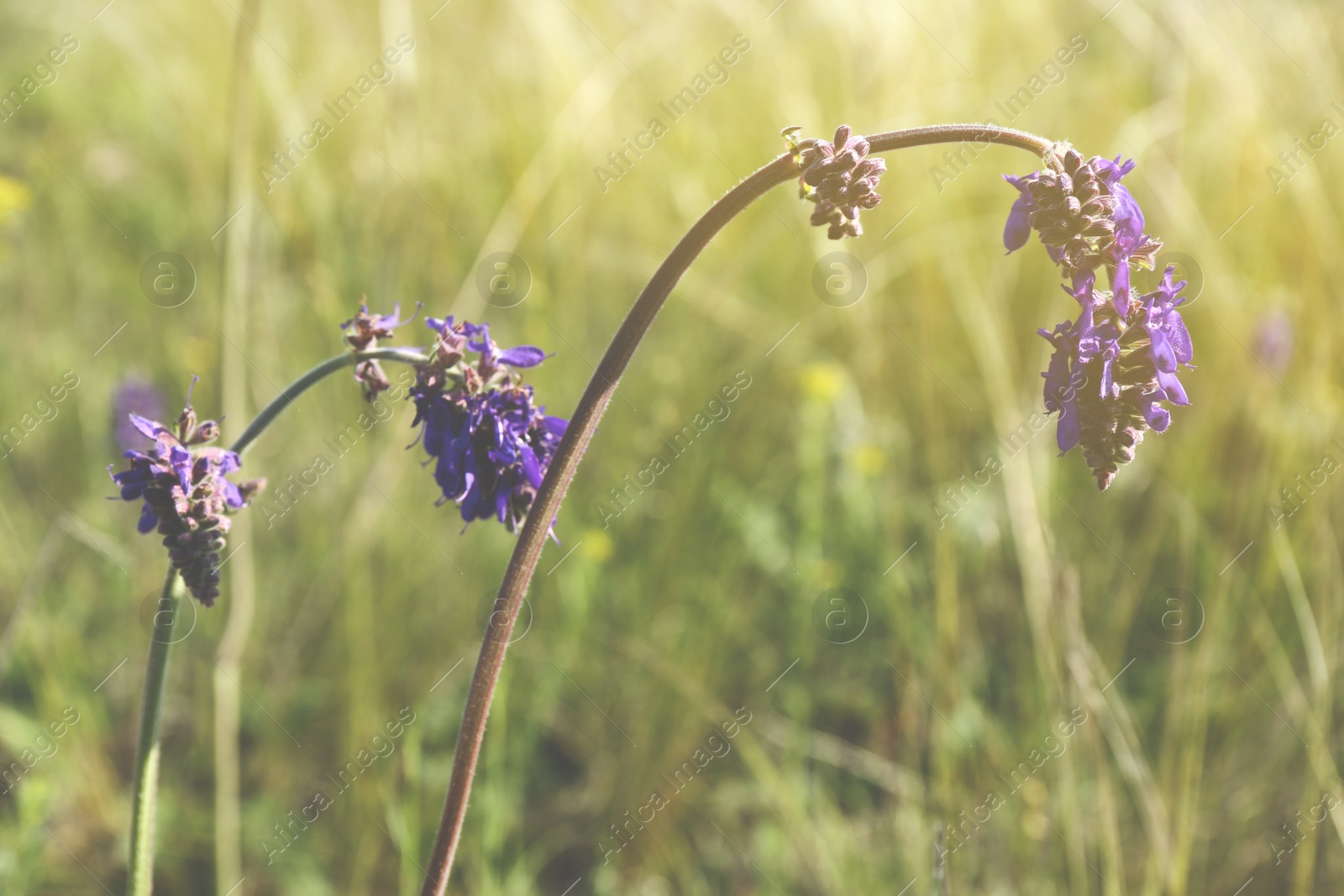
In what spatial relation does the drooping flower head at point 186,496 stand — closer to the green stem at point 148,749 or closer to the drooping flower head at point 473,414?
the green stem at point 148,749

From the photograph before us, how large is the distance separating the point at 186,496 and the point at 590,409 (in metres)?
0.54

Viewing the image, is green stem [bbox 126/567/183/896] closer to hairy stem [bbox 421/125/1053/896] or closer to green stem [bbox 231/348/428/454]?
green stem [bbox 231/348/428/454]

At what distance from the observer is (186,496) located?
1.34 meters

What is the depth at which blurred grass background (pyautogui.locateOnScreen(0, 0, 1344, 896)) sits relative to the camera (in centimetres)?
293

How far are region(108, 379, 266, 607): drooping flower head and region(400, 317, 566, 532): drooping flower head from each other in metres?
0.27

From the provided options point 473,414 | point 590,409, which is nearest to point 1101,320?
point 590,409

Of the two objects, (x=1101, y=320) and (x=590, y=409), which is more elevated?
(x=590, y=409)

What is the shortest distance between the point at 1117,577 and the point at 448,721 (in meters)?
2.31

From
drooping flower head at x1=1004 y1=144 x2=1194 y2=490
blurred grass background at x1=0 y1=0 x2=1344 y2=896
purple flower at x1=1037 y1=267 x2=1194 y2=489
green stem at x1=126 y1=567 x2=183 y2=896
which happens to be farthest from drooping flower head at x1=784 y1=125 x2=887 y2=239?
blurred grass background at x1=0 y1=0 x2=1344 y2=896

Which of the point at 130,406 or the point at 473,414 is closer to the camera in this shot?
the point at 473,414

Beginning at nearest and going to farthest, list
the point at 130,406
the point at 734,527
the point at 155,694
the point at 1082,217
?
the point at 1082,217, the point at 155,694, the point at 734,527, the point at 130,406

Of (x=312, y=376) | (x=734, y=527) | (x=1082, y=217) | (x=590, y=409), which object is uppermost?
(x=734, y=527)

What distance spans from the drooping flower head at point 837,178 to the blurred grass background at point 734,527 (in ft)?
4.46

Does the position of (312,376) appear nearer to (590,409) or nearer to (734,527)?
(590,409)
